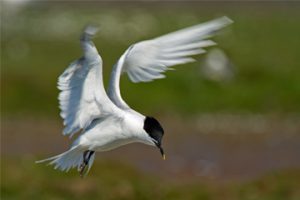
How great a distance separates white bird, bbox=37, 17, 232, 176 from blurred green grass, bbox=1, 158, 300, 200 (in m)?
3.86

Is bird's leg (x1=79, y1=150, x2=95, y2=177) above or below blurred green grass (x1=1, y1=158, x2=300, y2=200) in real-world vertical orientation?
above

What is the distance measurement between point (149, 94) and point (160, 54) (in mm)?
10355

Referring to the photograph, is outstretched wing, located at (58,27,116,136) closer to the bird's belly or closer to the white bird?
the white bird

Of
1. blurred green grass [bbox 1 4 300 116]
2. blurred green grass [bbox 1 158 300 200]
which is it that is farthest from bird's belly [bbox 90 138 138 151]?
blurred green grass [bbox 1 4 300 116]

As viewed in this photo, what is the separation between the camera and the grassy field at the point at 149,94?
13.1 meters

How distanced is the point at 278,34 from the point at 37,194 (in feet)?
42.0

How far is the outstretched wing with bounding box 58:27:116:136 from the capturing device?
332 inches

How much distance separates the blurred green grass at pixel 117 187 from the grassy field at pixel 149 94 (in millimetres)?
12

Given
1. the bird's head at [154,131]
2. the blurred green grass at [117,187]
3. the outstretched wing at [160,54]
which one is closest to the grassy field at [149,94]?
the blurred green grass at [117,187]

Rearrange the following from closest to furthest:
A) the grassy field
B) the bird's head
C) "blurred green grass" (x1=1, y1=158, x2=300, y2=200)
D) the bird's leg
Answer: the bird's head < the bird's leg < "blurred green grass" (x1=1, y1=158, x2=300, y2=200) < the grassy field

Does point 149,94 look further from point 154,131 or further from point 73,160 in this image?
point 154,131

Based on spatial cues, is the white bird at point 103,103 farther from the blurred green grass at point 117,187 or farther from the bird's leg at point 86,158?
the blurred green grass at point 117,187

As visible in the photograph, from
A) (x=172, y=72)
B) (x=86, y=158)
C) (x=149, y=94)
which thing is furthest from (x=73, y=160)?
(x=172, y=72)

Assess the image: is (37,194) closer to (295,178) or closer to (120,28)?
(295,178)
